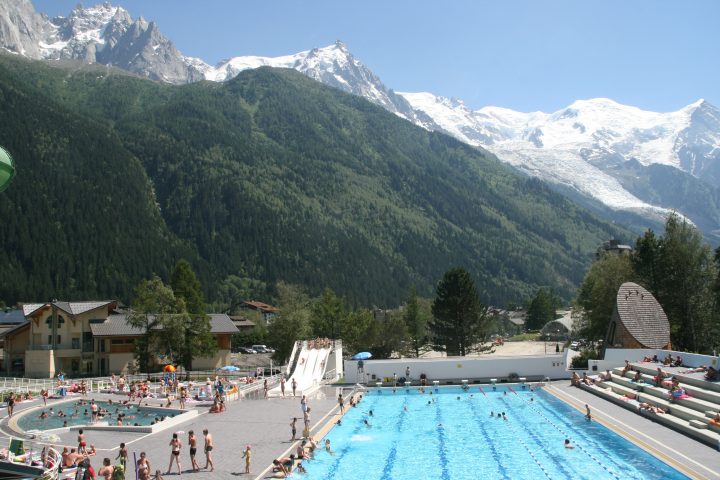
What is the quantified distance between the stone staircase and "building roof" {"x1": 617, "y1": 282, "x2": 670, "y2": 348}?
4615 millimetres

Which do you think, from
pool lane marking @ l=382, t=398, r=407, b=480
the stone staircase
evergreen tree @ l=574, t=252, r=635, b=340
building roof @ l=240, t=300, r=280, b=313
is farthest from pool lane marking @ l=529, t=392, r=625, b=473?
building roof @ l=240, t=300, r=280, b=313

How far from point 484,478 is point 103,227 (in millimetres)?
147926

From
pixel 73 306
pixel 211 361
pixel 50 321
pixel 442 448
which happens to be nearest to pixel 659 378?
pixel 442 448

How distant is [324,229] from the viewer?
197 meters

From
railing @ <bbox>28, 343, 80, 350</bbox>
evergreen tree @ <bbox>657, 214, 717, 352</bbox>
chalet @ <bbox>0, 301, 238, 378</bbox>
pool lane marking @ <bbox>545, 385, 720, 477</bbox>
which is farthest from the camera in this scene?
railing @ <bbox>28, 343, 80, 350</bbox>

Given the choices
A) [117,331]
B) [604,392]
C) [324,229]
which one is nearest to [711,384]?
[604,392]

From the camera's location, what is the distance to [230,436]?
30.6m

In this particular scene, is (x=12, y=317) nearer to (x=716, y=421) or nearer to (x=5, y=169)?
(x=5, y=169)

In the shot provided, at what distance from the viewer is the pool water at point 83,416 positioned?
3572cm

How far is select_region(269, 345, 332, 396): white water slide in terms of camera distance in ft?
153

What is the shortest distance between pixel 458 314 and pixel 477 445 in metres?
35.7

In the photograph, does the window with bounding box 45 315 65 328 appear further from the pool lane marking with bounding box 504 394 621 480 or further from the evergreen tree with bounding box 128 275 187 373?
the pool lane marking with bounding box 504 394 621 480

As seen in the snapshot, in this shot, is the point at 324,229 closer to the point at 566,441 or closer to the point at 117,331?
the point at 117,331

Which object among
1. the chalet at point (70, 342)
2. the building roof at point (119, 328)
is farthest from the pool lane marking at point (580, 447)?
the chalet at point (70, 342)
